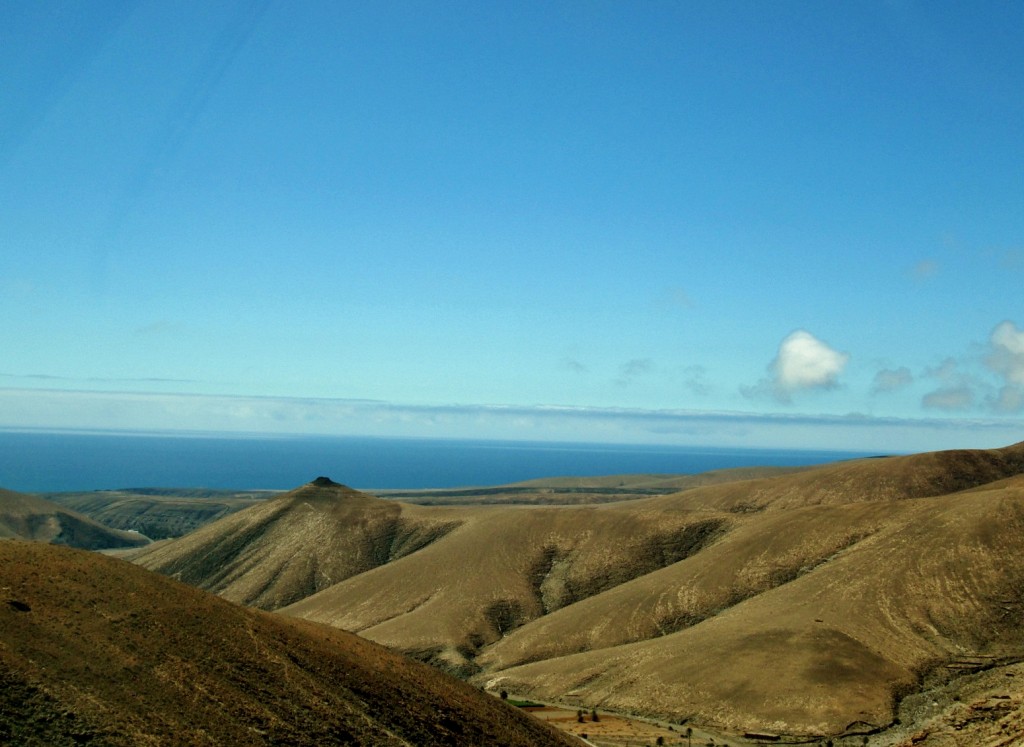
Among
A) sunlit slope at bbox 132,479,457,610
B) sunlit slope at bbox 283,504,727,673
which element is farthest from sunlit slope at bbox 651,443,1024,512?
sunlit slope at bbox 132,479,457,610

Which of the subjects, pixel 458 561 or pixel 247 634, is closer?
pixel 247 634

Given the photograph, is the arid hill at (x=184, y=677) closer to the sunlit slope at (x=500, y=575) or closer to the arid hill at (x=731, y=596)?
the arid hill at (x=731, y=596)

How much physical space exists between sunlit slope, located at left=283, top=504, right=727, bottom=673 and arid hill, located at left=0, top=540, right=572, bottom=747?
37.9m

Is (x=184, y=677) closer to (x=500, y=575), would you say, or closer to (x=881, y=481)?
(x=500, y=575)

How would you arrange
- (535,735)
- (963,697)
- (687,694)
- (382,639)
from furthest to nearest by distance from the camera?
(382,639)
(687,694)
(963,697)
(535,735)

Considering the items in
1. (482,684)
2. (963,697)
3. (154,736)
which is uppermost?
(154,736)

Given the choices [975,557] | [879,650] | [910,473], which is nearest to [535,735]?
[879,650]

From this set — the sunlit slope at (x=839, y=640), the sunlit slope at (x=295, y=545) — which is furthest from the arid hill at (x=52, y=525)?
the sunlit slope at (x=839, y=640)

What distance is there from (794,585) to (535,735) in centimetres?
3998

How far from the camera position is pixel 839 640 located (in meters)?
61.3

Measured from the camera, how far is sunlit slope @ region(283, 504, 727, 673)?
83.0 metres

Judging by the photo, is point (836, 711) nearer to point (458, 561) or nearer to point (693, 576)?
A: point (693, 576)

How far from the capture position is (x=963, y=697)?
52.9m

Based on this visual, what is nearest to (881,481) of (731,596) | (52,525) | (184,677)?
(731,596)
